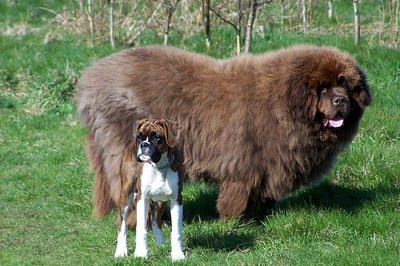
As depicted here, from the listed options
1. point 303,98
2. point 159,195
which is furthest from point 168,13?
point 159,195

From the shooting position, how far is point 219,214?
825 centimetres

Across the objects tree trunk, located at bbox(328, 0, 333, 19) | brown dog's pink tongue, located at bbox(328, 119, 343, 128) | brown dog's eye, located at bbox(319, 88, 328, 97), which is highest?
brown dog's eye, located at bbox(319, 88, 328, 97)

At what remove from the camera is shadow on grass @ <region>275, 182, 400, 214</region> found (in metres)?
8.34

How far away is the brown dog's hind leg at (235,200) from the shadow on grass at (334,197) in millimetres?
446

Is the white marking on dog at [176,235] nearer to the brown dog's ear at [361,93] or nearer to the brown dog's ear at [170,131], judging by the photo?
the brown dog's ear at [170,131]

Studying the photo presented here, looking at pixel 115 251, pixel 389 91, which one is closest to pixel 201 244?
pixel 115 251

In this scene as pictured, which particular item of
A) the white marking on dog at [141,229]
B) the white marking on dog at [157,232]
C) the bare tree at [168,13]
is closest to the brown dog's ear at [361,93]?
the white marking on dog at [157,232]

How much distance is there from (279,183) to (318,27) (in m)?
7.78

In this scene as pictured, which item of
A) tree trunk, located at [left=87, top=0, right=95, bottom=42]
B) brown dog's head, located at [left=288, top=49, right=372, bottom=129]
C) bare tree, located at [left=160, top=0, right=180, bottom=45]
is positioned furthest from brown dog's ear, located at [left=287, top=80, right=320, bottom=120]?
tree trunk, located at [left=87, top=0, right=95, bottom=42]

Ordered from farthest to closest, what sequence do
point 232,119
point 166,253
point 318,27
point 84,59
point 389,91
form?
point 318,27 → point 84,59 → point 389,91 → point 232,119 → point 166,253

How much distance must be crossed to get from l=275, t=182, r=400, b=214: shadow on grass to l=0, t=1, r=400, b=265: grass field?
0.01 m

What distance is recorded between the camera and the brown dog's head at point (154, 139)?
651 cm

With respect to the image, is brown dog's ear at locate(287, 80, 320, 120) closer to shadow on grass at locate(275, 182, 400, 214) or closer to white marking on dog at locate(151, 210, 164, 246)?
shadow on grass at locate(275, 182, 400, 214)

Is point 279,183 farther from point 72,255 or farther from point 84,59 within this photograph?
point 84,59
